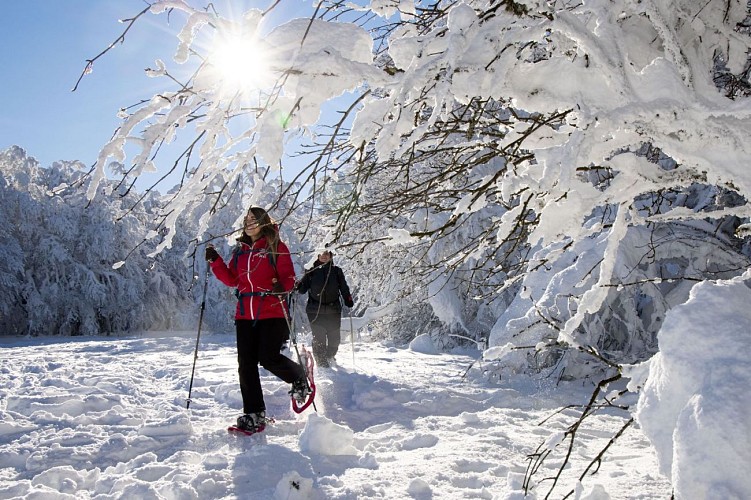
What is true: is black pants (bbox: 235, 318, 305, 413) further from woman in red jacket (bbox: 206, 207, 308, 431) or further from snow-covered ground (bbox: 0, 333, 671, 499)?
snow-covered ground (bbox: 0, 333, 671, 499)

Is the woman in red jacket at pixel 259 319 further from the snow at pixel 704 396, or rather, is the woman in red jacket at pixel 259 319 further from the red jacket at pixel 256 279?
the snow at pixel 704 396

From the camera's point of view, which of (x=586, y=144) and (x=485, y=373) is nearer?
(x=586, y=144)

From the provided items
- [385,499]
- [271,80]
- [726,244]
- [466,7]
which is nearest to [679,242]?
[726,244]

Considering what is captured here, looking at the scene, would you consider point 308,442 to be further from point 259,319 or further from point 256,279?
point 256,279

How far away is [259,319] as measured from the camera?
13.6ft

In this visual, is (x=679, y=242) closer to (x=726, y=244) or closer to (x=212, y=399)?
(x=726, y=244)

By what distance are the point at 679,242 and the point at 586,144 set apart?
365cm

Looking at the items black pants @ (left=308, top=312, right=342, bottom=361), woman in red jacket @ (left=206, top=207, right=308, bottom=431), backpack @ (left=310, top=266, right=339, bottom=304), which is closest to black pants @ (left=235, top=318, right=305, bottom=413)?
woman in red jacket @ (left=206, top=207, right=308, bottom=431)

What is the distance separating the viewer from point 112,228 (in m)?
23.9

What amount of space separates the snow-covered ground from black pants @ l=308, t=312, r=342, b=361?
95cm

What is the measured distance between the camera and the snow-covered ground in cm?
268

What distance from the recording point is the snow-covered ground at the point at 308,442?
268 cm

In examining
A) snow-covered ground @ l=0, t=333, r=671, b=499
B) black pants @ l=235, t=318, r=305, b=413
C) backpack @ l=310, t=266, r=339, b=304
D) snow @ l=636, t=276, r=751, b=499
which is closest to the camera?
snow @ l=636, t=276, r=751, b=499

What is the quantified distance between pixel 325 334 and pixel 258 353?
314 centimetres
